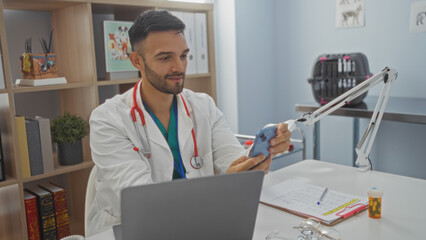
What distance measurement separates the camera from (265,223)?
1.26 meters

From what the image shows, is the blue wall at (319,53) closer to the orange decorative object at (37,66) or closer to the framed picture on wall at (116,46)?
the framed picture on wall at (116,46)

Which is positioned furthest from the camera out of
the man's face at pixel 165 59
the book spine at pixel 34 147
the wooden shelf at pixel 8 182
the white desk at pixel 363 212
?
the book spine at pixel 34 147

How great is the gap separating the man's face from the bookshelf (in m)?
0.73

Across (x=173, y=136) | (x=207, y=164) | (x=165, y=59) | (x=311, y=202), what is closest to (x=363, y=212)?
(x=311, y=202)

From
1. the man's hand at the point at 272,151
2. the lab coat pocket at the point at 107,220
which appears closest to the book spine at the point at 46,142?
the lab coat pocket at the point at 107,220

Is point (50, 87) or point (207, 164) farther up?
point (50, 87)

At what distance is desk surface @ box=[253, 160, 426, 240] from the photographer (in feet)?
3.86

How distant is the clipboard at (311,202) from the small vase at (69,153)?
3.66 feet

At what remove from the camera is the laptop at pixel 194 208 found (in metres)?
0.77

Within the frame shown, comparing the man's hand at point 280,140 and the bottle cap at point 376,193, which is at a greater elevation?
the man's hand at point 280,140

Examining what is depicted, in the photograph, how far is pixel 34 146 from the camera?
2.02m

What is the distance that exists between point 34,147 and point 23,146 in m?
0.05

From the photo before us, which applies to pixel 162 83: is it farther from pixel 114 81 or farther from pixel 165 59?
pixel 114 81

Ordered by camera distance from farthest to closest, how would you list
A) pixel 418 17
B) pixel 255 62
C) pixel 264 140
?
pixel 255 62
pixel 418 17
pixel 264 140
